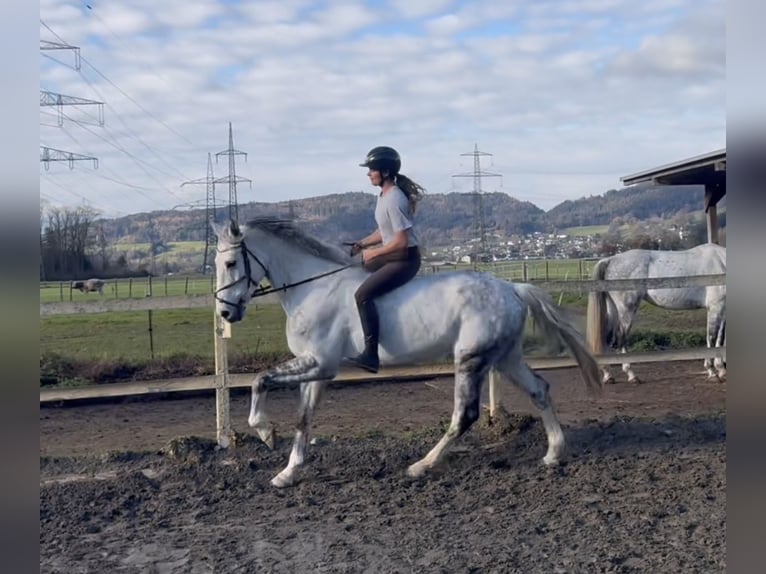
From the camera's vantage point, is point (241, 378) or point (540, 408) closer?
point (540, 408)

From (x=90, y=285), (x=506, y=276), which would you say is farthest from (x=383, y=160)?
(x=90, y=285)

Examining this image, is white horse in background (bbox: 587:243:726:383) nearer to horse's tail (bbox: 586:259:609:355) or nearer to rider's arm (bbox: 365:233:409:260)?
horse's tail (bbox: 586:259:609:355)

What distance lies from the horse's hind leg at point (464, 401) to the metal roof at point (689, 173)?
515 centimetres

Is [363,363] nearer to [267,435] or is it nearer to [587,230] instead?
[267,435]

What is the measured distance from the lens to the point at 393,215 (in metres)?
5.32

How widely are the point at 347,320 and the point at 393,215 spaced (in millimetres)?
801

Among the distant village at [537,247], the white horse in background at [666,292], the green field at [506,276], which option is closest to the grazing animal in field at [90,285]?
the green field at [506,276]

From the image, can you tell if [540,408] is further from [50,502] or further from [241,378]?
[50,502]

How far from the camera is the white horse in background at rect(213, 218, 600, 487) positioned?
17.5ft

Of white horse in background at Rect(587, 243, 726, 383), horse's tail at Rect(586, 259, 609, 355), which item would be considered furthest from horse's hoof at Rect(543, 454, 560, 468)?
white horse in background at Rect(587, 243, 726, 383)

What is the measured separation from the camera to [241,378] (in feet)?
19.9

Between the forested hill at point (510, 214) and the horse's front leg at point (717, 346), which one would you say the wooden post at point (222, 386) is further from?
the horse's front leg at point (717, 346)
